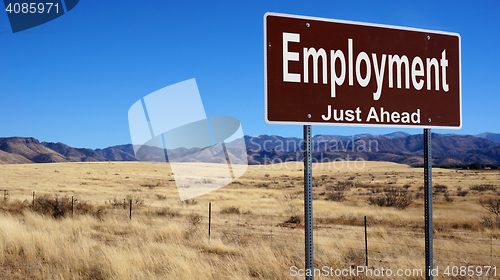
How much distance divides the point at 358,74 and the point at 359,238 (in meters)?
9.98

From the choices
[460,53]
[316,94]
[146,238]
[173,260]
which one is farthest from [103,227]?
[460,53]

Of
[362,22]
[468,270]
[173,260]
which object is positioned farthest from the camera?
[468,270]

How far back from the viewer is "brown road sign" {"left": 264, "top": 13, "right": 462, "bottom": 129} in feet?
9.80

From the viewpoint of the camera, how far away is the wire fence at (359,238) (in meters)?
9.26

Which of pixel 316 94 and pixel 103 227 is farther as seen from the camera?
pixel 103 227

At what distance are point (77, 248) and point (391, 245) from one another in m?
9.38

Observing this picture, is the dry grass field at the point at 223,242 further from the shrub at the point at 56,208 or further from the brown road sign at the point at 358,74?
the brown road sign at the point at 358,74

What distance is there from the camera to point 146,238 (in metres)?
10.6

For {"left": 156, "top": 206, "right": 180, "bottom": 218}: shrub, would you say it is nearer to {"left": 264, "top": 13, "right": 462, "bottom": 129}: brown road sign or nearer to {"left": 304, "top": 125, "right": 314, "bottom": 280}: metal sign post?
{"left": 304, "top": 125, "right": 314, "bottom": 280}: metal sign post

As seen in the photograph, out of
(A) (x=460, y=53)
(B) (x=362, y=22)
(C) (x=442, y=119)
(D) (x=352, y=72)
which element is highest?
(B) (x=362, y=22)

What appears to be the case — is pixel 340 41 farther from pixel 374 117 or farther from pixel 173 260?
pixel 173 260

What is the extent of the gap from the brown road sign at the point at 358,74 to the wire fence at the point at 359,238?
5846 mm

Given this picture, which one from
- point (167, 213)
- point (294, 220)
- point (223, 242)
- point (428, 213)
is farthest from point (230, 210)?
point (428, 213)

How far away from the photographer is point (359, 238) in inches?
463
